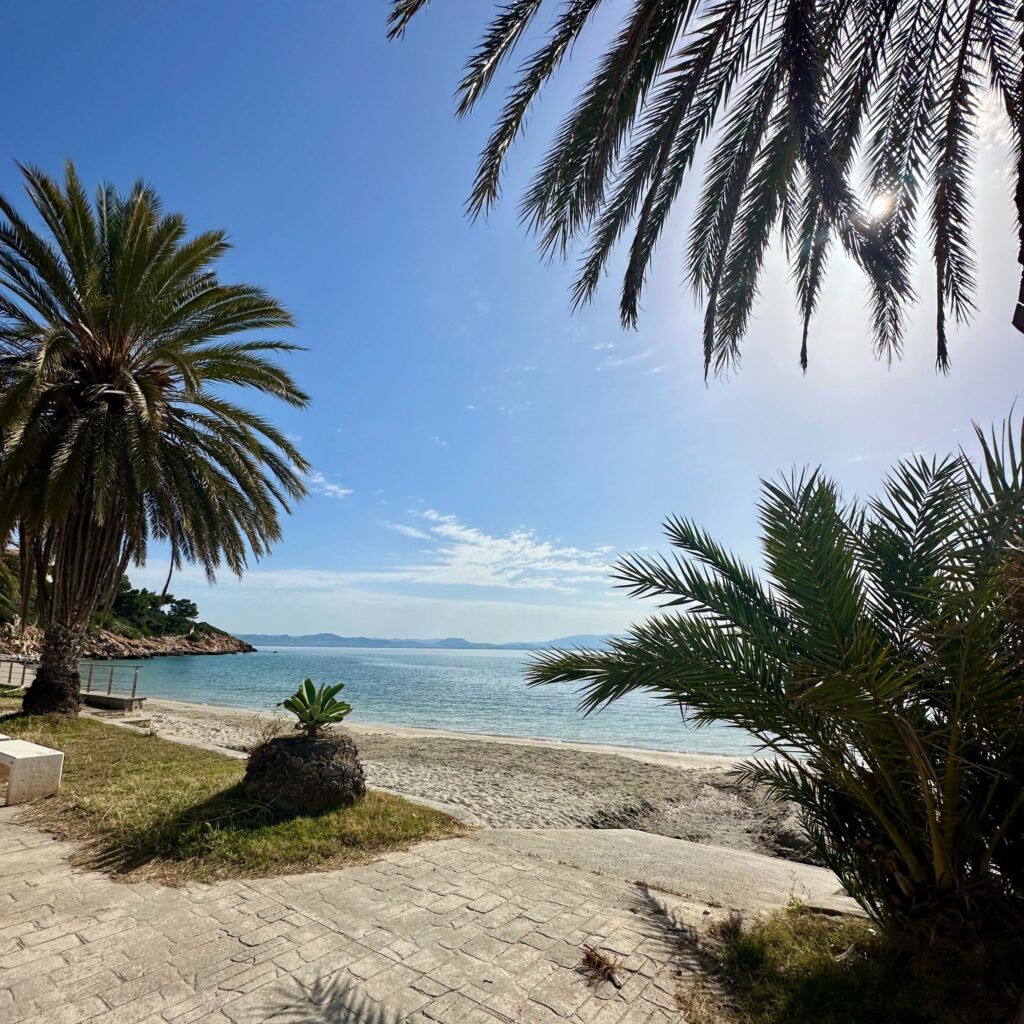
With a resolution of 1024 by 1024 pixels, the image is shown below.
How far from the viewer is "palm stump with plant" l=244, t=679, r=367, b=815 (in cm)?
591

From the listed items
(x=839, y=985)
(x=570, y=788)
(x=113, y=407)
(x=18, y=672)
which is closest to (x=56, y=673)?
(x=113, y=407)

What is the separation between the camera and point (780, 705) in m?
3.39

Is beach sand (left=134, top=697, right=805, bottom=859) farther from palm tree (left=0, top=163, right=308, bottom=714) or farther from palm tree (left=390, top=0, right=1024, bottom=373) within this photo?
palm tree (left=390, top=0, right=1024, bottom=373)

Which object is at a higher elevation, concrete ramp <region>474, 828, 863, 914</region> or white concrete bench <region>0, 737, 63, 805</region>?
white concrete bench <region>0, 737, 63, 805</region>

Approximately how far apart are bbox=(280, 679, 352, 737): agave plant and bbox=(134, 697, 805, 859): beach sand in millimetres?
594

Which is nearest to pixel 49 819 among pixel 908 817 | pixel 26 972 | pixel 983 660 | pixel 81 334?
pixel 26 972

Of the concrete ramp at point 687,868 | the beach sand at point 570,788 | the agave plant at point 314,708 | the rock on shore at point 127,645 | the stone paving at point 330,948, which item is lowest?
the rock on shore at point 127,645

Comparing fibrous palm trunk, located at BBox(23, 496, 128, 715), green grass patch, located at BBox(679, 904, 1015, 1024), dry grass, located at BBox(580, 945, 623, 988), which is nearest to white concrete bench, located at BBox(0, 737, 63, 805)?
fibrous palm trunk, located at BBox(23, 496, 128, 715)

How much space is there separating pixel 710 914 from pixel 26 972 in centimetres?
410

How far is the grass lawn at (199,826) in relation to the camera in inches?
179

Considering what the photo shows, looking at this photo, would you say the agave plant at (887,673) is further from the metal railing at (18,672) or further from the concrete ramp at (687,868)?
the metal railing at (18,672)

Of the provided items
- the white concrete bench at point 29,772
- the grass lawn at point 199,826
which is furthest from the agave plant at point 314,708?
the white concrete bench at point 29,772

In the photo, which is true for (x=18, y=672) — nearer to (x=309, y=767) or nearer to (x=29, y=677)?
(x=29, y=677)

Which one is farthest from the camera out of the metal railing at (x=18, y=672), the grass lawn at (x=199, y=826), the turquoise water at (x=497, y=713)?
the turquoise water at (x=497, y=713)
